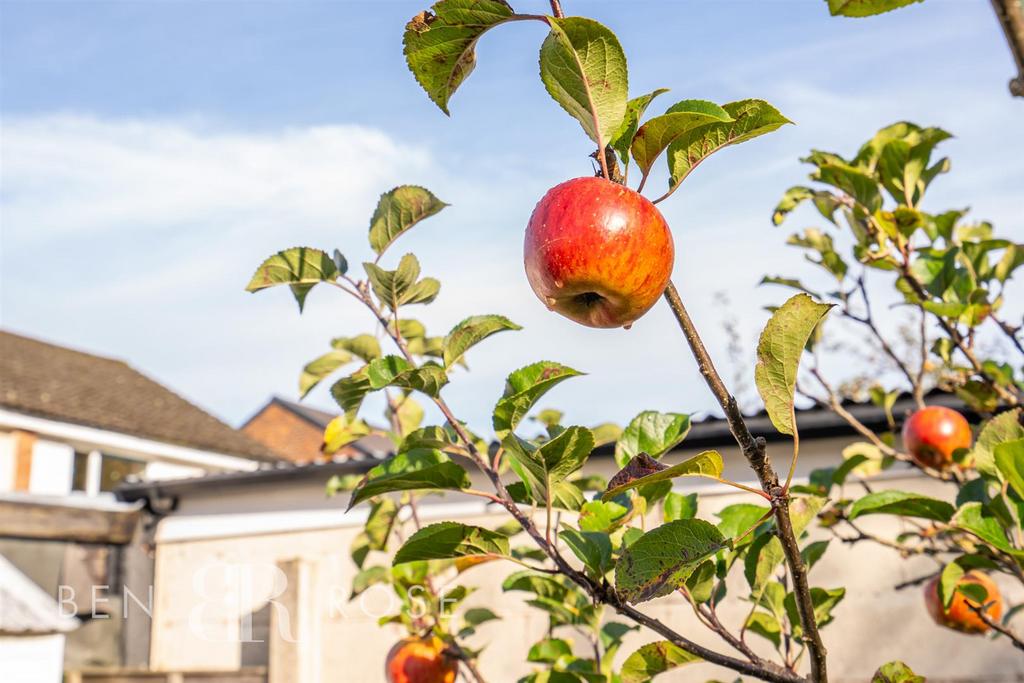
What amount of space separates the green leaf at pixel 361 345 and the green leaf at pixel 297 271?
522 mm

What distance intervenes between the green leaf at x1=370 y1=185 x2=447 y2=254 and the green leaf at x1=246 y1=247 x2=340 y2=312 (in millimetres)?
108

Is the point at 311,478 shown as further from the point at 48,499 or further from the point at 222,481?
the point at 48,499

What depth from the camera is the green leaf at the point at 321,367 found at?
240cm

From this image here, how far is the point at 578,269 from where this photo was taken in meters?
0.96

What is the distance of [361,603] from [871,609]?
2612 mm

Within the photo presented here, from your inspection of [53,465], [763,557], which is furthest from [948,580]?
[53,465]

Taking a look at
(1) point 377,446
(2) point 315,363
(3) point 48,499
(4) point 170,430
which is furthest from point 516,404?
(1) point 377,446

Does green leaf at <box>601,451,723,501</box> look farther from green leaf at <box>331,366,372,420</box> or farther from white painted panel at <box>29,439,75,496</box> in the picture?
white painted panel at <box>29,439,75,496</box>

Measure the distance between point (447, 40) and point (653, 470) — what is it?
0.49 m

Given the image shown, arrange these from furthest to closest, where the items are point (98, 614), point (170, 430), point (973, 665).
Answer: point (170, 430) < point (98, 614) < point (973, 665)

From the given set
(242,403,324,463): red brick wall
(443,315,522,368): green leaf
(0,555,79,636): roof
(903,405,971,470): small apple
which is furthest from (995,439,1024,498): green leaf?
(242,403,324,463): red brick wall

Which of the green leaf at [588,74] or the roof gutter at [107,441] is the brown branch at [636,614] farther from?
the roof gutter at [107,441]

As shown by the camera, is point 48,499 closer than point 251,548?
No

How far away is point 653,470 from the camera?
38.3 inches
